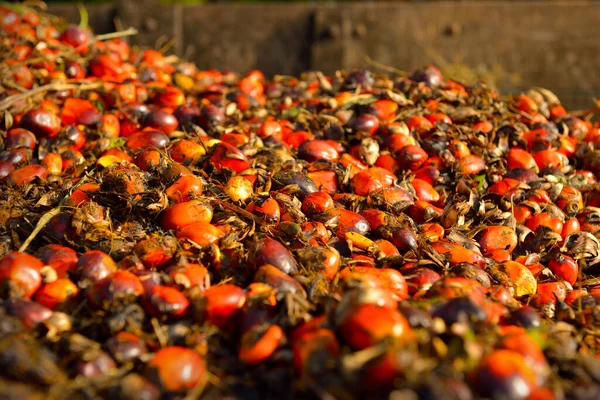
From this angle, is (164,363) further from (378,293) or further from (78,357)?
(378,293)

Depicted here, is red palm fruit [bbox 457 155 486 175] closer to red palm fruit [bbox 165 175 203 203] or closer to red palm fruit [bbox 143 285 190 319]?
red palm fruit [bbox 165 175 203 203]

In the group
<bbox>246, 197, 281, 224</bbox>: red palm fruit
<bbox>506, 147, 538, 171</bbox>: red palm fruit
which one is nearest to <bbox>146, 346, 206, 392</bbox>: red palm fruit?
<bbox>246, 197, 281, 224</bbox>: red palm fruit

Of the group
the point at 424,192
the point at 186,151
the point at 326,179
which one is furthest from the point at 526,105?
the point at 186,151

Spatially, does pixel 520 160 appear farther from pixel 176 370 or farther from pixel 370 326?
pixel 176 370

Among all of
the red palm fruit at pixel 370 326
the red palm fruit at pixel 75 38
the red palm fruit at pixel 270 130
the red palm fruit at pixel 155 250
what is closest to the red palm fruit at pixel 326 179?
the red palm fruit at pixel 270 130

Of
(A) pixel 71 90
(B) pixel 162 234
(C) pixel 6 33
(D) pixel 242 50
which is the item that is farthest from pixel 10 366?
(D) pixel 242 50

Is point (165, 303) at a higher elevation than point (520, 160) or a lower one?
higher

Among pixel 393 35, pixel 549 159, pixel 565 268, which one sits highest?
pixel 549 159

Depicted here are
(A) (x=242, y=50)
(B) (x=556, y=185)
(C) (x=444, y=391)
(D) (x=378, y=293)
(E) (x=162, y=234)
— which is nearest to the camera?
(C) (x=444, y=391)
